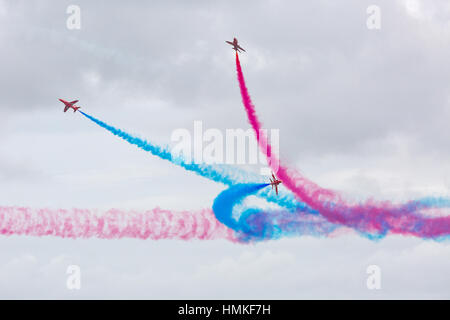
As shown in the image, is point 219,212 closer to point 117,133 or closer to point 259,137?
point 259,137

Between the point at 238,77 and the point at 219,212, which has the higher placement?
the point at 238,77

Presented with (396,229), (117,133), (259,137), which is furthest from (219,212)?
(396,229)

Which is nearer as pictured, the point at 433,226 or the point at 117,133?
the point at 117,133
